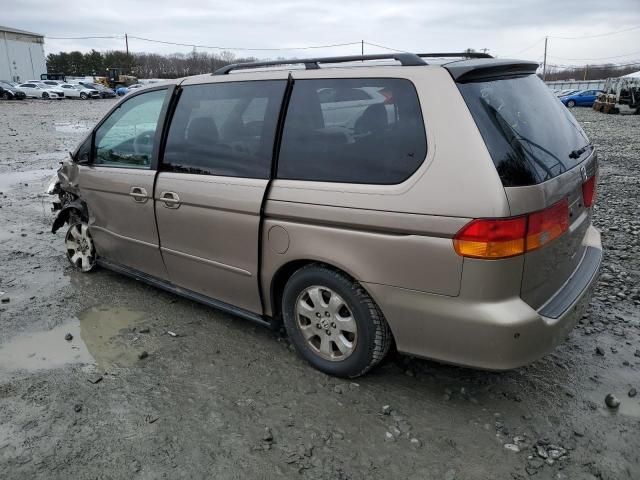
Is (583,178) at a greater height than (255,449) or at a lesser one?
greater

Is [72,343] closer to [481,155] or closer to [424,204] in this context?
[424,204]

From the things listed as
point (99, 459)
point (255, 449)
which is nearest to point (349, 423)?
point (255, 449)

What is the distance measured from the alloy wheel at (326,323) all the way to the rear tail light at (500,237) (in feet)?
2.79

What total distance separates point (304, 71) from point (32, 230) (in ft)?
16.3

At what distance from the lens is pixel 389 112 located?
9.25 feet

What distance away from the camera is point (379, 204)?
271cm

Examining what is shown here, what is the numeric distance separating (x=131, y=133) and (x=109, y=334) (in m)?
1.66

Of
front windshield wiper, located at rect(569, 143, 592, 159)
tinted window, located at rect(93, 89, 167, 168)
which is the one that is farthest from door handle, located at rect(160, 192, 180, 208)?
front windshield wiper, located at rect(569, 143, 592, 159)

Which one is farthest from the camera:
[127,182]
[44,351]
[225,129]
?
[127,182]

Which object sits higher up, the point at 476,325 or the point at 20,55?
the point at 20,55

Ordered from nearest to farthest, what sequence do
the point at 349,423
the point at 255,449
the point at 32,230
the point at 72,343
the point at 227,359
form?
the point at 255,449, the point at 349,423, the point at 227,359, the point at 72,343, the point at 32,230

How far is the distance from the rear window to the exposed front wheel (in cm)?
386

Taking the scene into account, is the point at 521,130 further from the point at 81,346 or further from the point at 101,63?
the point at 101,63

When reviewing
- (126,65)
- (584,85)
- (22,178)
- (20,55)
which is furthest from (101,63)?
(22,178)
